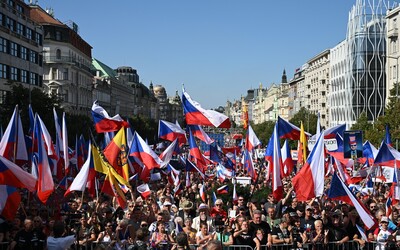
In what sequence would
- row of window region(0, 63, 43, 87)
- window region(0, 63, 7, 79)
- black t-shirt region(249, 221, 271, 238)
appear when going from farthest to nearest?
row of window region(0, 63, 43, 87)
window region(0, 63, 7, 79)
black t-shirt region(249, 221, 271, 238)

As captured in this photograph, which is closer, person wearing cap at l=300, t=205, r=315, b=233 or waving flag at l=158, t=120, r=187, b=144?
person wearing cap at l=300, t=205, r=315, b=233

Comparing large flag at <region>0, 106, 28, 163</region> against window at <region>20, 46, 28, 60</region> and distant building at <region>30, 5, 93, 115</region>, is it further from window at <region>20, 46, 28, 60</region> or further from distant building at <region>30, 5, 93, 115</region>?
distant building at <region>30, 5, 93, 115</region>

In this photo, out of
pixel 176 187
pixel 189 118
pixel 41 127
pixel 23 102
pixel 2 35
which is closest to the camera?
pixel 41 127

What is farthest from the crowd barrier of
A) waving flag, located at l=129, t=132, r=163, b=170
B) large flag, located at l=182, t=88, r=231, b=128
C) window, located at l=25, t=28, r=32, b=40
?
window, located at l=25, t=28, r=32, b=40

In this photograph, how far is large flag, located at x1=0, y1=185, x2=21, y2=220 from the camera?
1198 cm

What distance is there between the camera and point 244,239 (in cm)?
1092

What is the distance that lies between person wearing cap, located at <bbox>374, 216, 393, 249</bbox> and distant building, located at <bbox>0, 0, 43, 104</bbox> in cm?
3311

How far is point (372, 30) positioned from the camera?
77812mm

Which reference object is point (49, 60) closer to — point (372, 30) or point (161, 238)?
point (372, 30)

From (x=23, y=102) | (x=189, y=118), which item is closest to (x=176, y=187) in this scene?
(x=189, y=118)

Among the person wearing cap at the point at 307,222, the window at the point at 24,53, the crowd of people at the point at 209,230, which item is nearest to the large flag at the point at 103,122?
the crowd of people at the point at 209,230

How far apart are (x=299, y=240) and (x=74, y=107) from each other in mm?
69558

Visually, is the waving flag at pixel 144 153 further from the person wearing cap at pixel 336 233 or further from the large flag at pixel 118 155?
the person wearing cap at pixel 336 233

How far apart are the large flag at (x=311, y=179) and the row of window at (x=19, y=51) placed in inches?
1380
